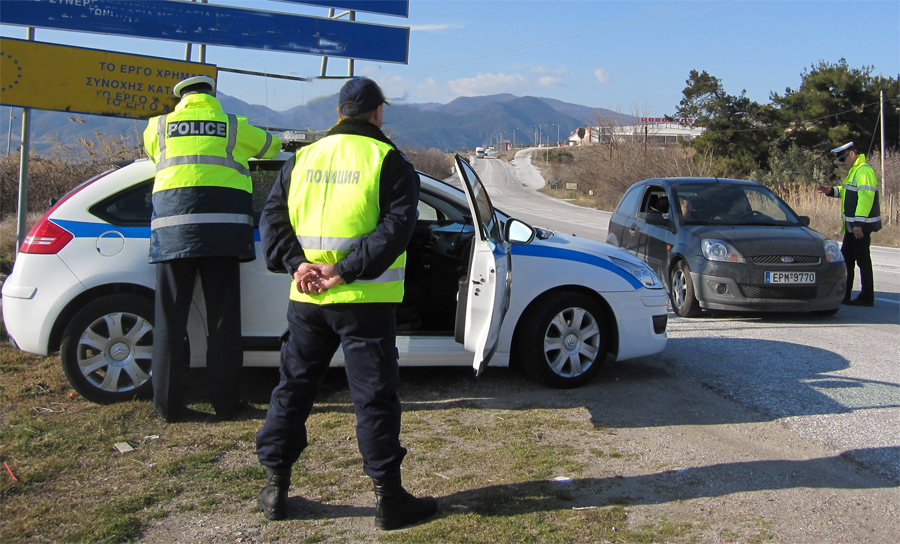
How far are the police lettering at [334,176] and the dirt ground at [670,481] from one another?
148 cm

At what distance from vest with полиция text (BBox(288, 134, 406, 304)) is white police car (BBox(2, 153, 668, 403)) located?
97cm

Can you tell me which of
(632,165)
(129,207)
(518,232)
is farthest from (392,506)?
(632,165)

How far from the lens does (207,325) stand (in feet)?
14.7

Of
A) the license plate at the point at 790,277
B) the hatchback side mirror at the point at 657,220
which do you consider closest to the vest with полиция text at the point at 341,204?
the license plate at the point at 790,277

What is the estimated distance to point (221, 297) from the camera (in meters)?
4.44

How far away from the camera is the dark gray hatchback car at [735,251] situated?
7629mm

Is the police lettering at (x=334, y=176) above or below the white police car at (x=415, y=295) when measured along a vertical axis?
above

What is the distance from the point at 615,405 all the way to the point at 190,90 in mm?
3398

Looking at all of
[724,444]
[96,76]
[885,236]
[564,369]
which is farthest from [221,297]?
[885,236]

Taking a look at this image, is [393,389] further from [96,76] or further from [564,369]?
[96,76]

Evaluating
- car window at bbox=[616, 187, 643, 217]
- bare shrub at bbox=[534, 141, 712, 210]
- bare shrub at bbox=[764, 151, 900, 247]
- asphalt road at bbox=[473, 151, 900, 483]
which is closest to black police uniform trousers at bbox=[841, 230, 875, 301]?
asphalt road at bbox=[473, 151, 900, 483]

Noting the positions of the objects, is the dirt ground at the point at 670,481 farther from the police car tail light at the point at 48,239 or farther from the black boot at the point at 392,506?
the police car tail light at the point at 48,239

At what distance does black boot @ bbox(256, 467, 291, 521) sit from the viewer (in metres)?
3.19

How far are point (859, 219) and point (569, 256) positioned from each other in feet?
18.7
